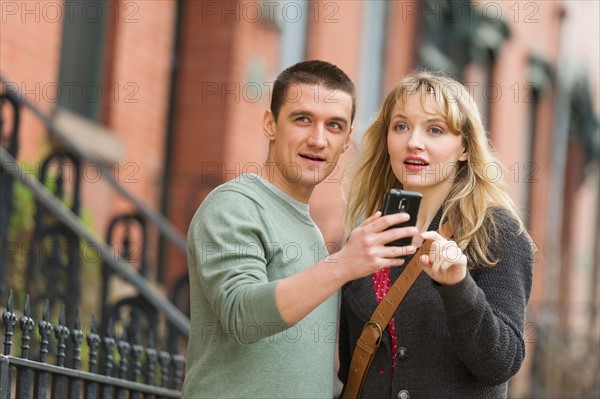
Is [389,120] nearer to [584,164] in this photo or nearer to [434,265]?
[434,265]


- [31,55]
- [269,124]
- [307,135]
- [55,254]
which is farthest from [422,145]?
[31,55]

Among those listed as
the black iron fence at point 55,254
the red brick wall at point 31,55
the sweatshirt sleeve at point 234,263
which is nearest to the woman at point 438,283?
the sweatshirt sleeve at point 234,263

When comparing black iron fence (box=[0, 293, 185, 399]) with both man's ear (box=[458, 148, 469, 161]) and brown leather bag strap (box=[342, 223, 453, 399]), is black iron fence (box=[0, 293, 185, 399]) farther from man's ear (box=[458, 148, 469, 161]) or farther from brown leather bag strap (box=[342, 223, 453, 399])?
man's ear (box=[458, 148, 469, 161])

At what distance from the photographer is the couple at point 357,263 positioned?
3.51 m

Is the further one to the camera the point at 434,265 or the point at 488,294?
the point at 488,294

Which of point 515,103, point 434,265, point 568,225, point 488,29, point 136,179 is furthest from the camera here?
point 568,225

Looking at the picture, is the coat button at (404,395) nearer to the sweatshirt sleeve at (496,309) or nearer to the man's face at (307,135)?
the sweatshirt sleeve at (496,309)

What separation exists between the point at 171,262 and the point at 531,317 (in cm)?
567

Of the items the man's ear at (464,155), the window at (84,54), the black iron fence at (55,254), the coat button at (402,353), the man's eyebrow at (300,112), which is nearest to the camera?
the man's eyebrow at (300,112)

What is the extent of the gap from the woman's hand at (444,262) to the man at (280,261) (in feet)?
0.53

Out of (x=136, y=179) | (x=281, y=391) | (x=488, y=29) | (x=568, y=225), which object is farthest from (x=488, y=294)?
(x=568, y=225)

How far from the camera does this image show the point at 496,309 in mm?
3820

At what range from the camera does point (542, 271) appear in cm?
1912

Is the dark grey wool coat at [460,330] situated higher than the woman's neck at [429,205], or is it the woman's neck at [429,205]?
the woman's neck at [429,205]
